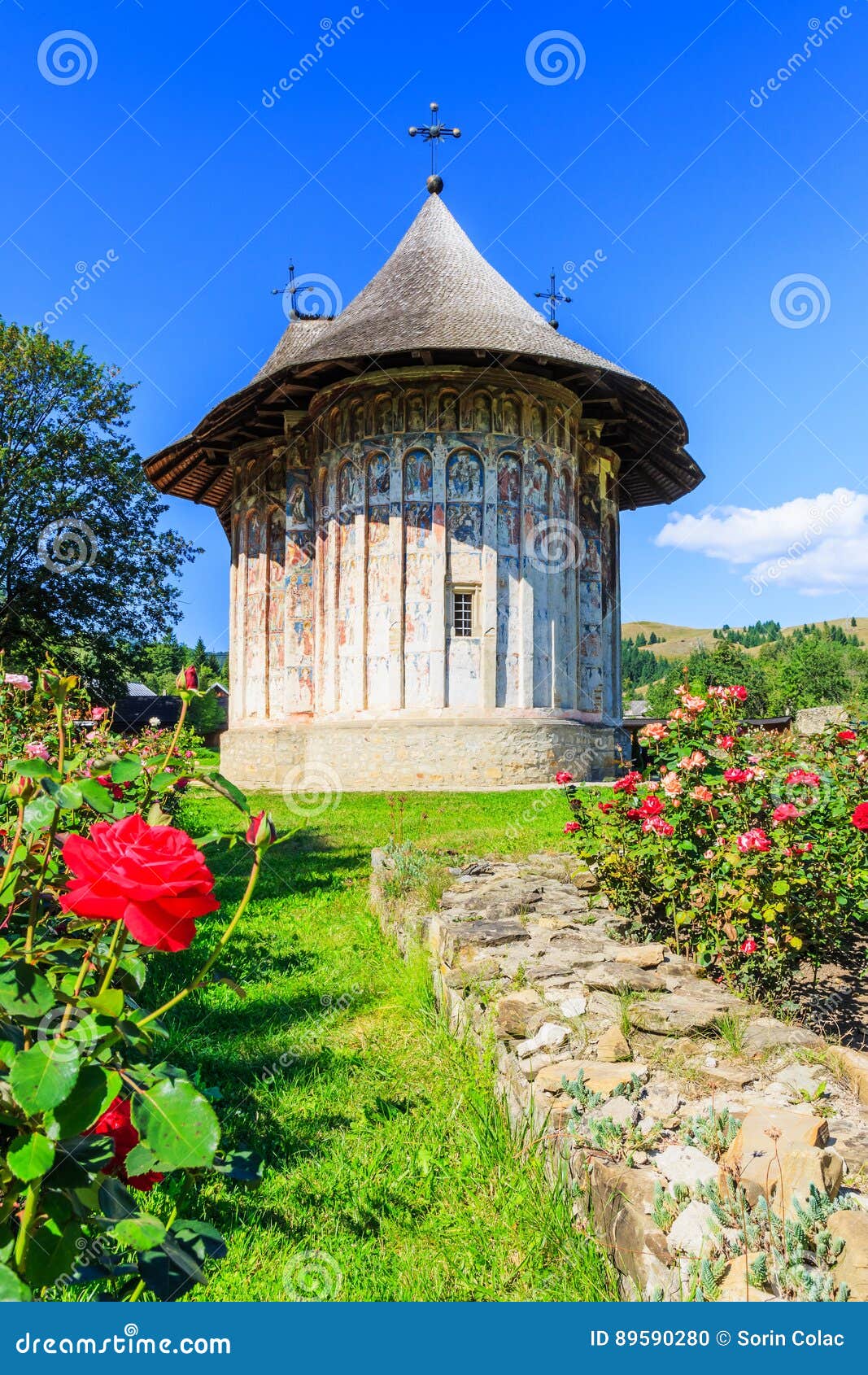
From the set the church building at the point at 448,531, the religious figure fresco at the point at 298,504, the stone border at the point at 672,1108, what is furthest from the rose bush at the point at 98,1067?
the religious figure fresco at the point at 298,504

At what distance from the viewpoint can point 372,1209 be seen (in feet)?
9.19

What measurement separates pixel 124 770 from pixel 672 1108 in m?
2.01

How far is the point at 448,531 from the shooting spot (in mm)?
16281

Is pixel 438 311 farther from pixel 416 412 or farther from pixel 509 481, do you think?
A: pixel 509 481

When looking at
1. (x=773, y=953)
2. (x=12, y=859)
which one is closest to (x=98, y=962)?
(x=12, y=859)

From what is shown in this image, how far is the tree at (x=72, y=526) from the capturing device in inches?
944

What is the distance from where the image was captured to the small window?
1648 cm

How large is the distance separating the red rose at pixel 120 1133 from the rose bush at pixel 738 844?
2.87 m

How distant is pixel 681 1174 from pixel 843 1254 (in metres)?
0.43

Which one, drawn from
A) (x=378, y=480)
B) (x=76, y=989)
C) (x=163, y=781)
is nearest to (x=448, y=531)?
(x=378, y=480)

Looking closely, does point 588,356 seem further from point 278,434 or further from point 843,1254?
point 843,1254

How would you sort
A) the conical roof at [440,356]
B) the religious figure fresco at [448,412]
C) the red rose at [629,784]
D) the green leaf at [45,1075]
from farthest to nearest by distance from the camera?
the religious figure fresco at [448,412] → the conical roof at [440,356] → the red rose at [629,784] → the green leaf at [45,1075]

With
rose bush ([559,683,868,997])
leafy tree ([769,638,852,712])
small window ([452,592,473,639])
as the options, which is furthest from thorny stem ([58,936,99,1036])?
leafy tree ([769,638,852,712])

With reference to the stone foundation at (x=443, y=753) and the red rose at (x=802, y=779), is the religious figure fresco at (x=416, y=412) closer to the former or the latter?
the stone foundation at (x=443, y=753)
